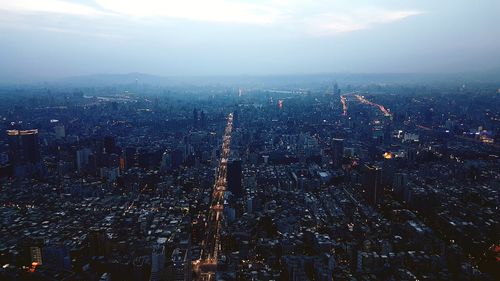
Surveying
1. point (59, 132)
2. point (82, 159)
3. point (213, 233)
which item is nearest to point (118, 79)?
point (59, 132)

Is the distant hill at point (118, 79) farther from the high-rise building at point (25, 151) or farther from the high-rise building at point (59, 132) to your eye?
the high-rise building at point (25, 151)

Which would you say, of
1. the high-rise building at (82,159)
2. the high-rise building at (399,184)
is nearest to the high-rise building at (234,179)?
the high-rise building at (399,184)

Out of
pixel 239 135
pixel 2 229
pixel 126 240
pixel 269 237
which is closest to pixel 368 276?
pixel 269 237

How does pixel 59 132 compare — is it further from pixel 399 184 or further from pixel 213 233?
pixel 399 184

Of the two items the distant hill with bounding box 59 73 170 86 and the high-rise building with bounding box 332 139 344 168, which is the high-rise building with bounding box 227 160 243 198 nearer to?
the high-rise building with bounding box 332 139 344 168

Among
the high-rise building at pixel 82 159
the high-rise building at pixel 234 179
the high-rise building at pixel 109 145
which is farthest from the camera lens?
the high-rise building at pixel 109 145

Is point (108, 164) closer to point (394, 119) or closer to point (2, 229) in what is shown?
point (2, 229)
